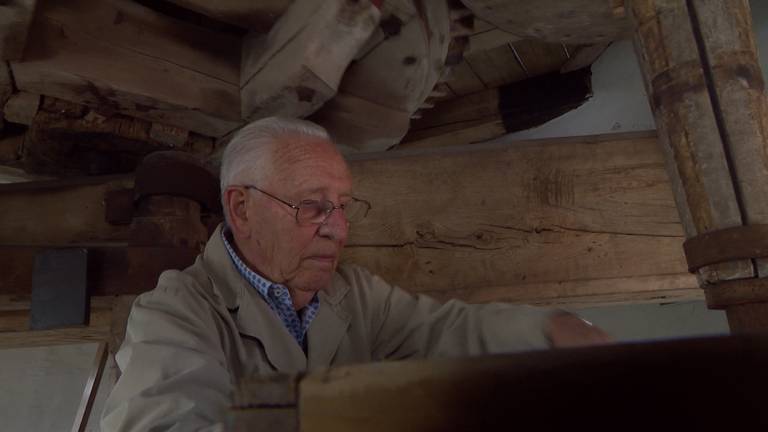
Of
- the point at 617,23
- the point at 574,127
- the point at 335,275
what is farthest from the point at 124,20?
the point at 574,127

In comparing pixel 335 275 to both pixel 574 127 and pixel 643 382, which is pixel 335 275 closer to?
pixel 643 382

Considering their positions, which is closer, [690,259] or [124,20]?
[690,259]

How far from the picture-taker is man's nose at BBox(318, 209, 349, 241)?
151 cm

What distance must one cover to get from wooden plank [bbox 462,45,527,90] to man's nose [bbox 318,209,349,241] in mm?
1232

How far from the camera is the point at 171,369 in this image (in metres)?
1.07

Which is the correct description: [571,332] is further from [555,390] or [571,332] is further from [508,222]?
[555,390]

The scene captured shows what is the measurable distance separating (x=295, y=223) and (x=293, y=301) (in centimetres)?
17

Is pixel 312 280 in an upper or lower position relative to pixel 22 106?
lower

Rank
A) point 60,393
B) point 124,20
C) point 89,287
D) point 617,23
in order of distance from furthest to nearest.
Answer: point 60,393
point 617,23
point 124,20
point 89,287

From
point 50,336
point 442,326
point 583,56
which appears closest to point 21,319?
point 50,336

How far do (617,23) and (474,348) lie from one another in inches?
39.9

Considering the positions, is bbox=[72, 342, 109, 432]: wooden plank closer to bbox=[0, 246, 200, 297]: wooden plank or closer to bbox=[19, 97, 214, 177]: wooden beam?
bbox=[0, 246, 200, 297]: wooden plank

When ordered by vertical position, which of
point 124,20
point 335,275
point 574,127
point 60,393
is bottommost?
point 60,393

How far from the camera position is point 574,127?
2854 millimetres
